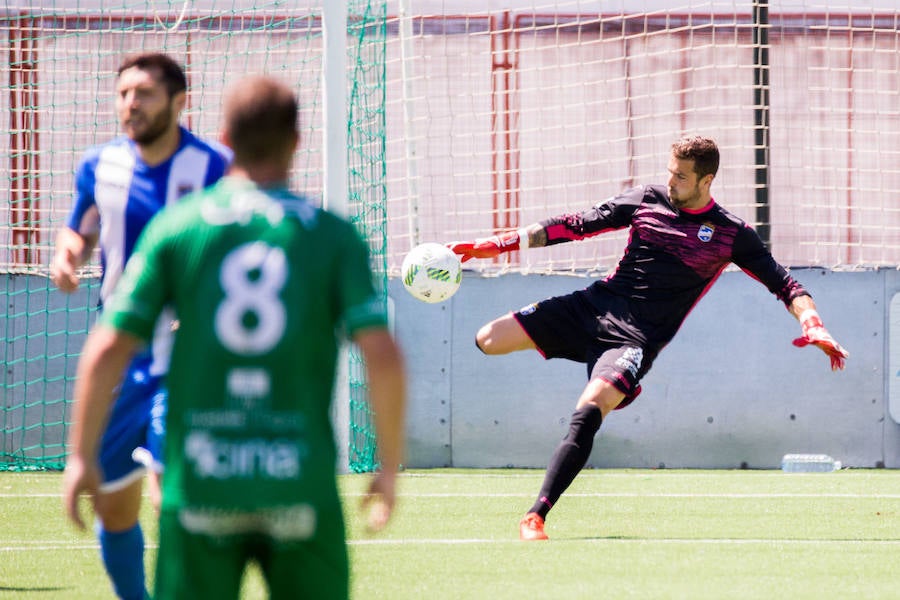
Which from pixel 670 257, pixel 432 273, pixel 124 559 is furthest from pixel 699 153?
pixel 124 559

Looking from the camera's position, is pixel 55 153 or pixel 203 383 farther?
pixel 55 153

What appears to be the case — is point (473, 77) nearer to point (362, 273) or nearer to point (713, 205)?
point (713, 205)

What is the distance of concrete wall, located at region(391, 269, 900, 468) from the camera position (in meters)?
10.7

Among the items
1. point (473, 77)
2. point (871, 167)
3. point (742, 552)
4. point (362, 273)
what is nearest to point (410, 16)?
point (473, 77)

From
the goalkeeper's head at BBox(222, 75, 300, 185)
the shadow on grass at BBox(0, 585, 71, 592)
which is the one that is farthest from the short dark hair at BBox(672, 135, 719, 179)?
the goalkeeper's head at BBox(222, 75, 300, 185)

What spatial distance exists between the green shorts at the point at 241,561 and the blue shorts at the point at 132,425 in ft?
5.63

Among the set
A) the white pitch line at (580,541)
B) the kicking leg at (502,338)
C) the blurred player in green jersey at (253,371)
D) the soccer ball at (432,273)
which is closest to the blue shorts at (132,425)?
the blurred player in green jersey at (253,371)

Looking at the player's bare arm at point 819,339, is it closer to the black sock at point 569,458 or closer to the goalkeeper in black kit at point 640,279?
the goalkeeper in black kit at point 640,279

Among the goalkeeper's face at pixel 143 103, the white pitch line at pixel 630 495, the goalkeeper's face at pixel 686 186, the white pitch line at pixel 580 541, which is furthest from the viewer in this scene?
the white pitch line at pixel 630 495

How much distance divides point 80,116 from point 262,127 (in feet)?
30.0

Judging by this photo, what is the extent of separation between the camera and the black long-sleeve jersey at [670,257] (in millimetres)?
7188

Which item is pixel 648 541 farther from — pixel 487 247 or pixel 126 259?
pixel 126 259

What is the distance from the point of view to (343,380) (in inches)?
376

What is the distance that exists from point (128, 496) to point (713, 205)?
3898 mm
